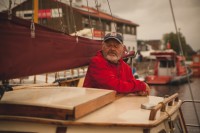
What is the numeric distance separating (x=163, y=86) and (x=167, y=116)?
59.6 feet

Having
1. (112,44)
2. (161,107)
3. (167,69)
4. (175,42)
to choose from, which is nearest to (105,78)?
(112,44)

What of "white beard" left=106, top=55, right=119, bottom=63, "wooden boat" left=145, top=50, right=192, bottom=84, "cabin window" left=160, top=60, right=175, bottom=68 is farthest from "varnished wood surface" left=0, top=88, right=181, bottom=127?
"cabin window" left=160, top=60, right=175, bottom=68

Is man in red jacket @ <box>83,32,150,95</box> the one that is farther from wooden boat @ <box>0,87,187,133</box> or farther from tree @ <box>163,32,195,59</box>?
tree @ <box>163,32,195,59</box>

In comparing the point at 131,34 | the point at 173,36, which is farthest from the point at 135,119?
the point at 173,36

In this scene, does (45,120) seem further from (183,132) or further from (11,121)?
(183,132)

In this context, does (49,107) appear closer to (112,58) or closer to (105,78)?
(105,78)

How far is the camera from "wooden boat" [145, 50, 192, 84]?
68.3 feet

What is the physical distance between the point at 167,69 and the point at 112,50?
1972 centimetres

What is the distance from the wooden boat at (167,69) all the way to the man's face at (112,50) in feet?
57.6

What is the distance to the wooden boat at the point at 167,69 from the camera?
68.3 ft

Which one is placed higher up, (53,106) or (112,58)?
(112,58)

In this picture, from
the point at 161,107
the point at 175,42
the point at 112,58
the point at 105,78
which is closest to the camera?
the point at 161,107

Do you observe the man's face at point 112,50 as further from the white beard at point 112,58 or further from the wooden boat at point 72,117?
the wooden boat at point 72,117

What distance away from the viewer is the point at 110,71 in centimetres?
340
